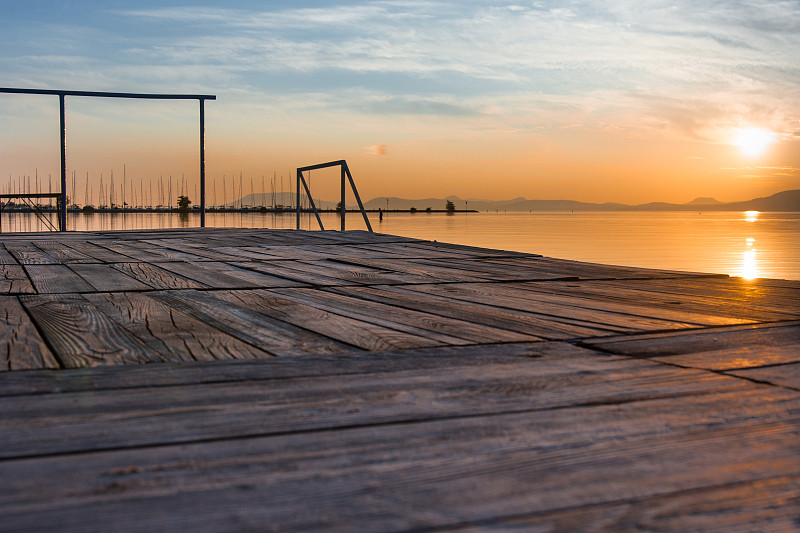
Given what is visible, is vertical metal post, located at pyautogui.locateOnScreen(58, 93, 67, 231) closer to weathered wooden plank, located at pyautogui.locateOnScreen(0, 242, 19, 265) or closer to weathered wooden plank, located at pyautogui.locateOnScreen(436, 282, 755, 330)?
weathered wooden plank, located at pyautogui.locateOnScreen(0, 242, 19, 265)

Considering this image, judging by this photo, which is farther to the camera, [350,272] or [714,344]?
[350,272]

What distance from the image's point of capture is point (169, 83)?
105ft

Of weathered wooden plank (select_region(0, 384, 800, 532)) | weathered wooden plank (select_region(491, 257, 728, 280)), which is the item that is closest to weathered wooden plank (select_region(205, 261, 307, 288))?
weathered wooden plank (select_region(491, 257, 728, 280))

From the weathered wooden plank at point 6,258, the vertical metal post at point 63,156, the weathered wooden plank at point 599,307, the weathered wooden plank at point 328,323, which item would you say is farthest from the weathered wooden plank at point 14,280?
the vertical metal post at point 63,156

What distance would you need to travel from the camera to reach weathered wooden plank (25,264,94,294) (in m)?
3.07

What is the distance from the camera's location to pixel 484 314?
8.27ft

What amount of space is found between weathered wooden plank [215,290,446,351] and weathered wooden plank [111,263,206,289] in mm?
375

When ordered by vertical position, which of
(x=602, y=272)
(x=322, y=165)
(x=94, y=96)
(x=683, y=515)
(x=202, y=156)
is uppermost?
(x=94, y=96)

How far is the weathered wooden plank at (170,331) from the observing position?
1805 millimetres

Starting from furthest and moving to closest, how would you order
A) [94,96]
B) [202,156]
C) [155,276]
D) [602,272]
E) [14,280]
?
[202,156] < [94,96] < [602,272] < [155,276] < [14,280]

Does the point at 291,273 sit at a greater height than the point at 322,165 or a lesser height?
lesser

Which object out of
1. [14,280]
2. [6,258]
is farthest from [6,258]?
[14,280]

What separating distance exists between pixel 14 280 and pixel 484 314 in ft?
7.70

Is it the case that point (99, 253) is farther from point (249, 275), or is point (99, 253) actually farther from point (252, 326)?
point (252, 326)
